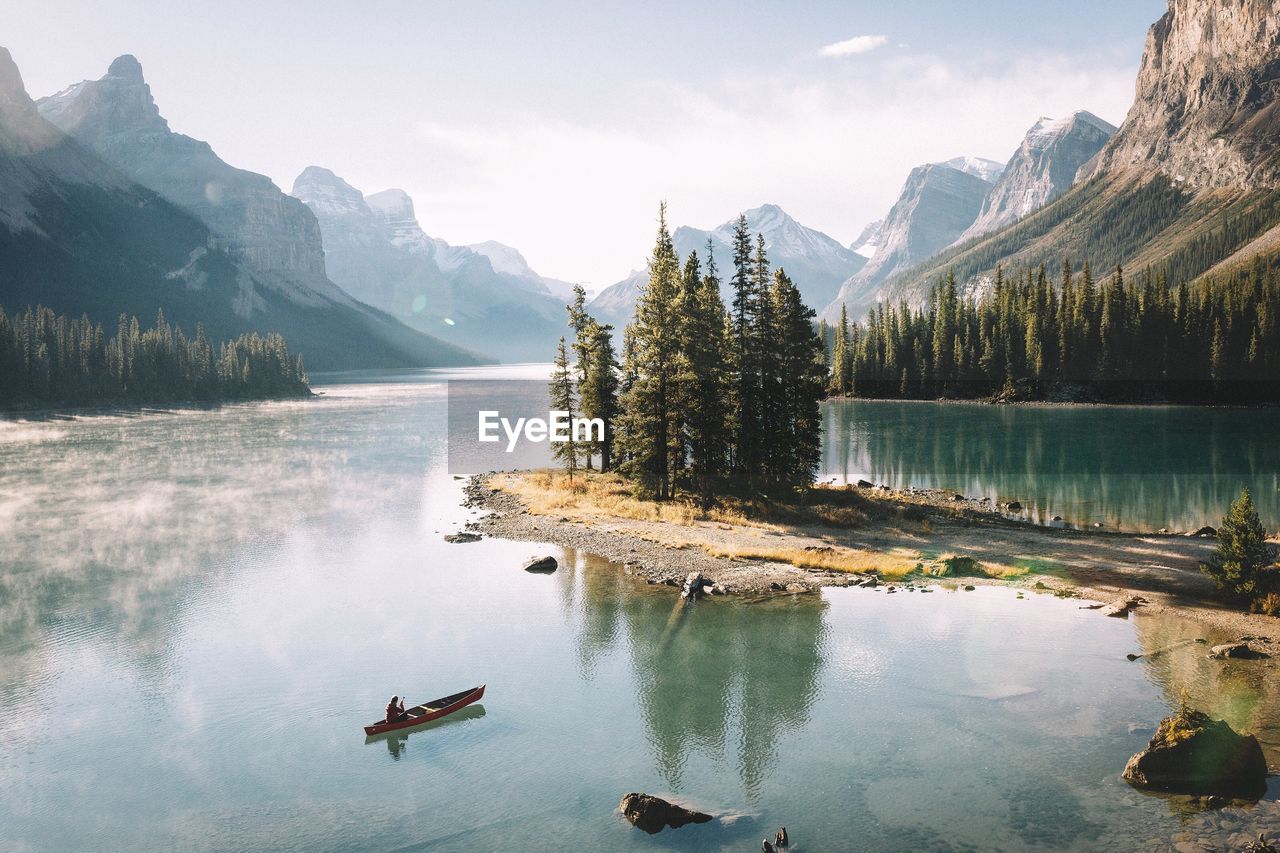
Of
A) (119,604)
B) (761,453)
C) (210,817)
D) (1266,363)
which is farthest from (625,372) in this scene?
(1266,363)

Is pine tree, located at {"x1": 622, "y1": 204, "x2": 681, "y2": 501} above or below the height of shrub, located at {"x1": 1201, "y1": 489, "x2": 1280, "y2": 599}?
above

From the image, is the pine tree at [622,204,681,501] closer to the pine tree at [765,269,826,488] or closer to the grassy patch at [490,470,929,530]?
the grassy patch at [490,470,929,530]

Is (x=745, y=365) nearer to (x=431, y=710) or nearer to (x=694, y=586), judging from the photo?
(x=694, y=586)

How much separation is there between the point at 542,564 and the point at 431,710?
1906 cm

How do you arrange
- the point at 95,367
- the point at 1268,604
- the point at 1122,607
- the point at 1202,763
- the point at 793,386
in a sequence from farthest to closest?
the point at 95,367, the point at 793,386, the point at 1122,607, the point at 1268,604, the point at 1202,763

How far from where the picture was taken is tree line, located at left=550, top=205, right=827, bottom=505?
5400cm

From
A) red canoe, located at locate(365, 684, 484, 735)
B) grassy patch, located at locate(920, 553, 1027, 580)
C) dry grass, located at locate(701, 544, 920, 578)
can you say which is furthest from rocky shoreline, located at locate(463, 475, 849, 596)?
red canoe, located at locate(365, 684, 484, 735)

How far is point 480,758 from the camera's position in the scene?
22.4m

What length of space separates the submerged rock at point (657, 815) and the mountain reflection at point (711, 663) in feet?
6.94

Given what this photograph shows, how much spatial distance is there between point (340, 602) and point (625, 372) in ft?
93.8

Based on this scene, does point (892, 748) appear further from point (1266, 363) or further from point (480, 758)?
point (1266, 363)

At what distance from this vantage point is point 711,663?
2898 cm

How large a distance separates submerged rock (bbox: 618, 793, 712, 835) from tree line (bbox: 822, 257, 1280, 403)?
124 m

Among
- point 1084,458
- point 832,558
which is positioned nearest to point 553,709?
point 832,558
